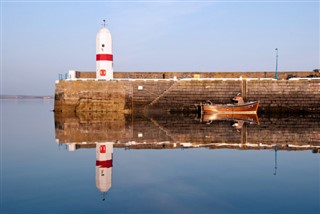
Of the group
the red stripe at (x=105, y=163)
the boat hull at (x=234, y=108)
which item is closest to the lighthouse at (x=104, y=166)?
the red stripe at (x=105, y=163)

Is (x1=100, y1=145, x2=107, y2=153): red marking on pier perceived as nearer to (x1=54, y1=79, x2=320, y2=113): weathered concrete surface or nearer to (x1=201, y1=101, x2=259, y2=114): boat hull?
(x1=201, y1=101, x2=259, y2=114): boat hull

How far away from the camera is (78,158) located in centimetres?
1128

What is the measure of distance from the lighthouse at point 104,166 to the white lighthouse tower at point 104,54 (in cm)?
1909

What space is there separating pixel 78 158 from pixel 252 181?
5.19 m

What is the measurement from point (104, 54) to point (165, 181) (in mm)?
25271

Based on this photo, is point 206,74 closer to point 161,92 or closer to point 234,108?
point 161,92

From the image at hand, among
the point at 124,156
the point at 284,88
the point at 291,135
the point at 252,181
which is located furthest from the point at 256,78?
the point at 252,181

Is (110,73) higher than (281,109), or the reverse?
(110,73)

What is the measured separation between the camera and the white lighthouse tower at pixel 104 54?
32.4 m

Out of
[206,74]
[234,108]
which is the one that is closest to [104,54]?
[206,74]

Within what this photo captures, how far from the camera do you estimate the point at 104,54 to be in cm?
3238

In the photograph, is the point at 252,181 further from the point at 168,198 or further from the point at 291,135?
the point at 291,135

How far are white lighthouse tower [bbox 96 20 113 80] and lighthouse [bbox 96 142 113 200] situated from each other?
19.1 meters

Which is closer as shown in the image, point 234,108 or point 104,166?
point 104,166
